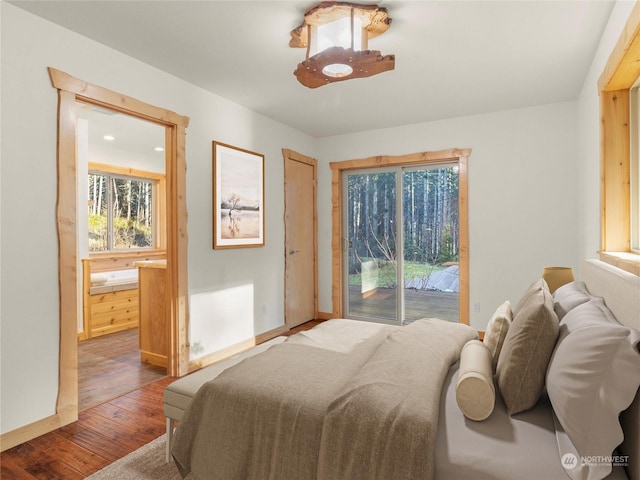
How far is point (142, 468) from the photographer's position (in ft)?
6.60

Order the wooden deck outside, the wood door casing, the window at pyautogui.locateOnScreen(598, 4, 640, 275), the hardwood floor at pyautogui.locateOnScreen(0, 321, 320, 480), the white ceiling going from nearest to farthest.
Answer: the hardwood floor at pyautogui.locateOnScreen(0, 321, 320, 480), the white ceiling, the window at pyautogui.locateOnScreen(598, 4, 640, 275), the wooden deck outside, the wood door casing

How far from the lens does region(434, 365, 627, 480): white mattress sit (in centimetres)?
115

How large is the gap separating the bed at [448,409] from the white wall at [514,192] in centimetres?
240

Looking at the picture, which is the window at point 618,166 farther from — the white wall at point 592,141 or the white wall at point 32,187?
the white wall at point 32,187

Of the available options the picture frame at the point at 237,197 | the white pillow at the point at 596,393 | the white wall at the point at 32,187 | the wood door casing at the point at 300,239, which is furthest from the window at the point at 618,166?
the white wall at the point at 32,187

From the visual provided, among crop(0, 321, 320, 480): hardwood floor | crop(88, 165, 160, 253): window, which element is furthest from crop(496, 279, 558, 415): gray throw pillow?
crop(88, 165, 160, 253): window

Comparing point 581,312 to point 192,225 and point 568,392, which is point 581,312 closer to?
point 568,392

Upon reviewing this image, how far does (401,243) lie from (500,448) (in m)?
3.81

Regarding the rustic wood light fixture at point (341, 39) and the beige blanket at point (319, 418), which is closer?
the beige blanket at point (319, 418)

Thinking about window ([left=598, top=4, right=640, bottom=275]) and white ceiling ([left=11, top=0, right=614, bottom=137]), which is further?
window ([left=598, top=4, right=640, bottom=275])

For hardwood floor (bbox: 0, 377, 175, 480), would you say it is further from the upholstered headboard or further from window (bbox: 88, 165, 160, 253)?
window (bbox: 88, 165, 160, 253)

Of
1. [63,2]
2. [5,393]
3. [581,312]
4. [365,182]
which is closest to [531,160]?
[365,182]

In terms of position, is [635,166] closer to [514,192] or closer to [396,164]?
[514,192]

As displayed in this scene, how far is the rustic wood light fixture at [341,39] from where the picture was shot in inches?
88.7
